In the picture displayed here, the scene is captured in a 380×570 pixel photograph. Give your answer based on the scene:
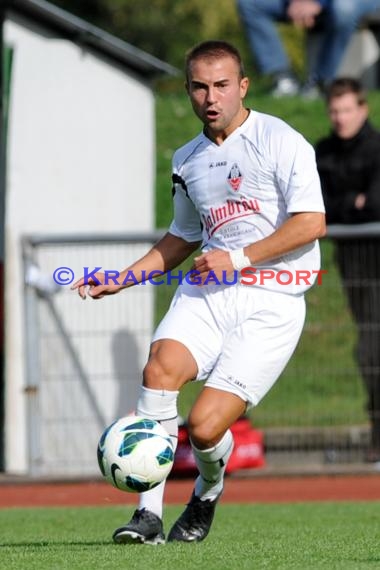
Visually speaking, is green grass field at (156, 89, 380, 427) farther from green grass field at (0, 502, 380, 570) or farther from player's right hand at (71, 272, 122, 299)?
player's right hand at (71, 272, 122, 299)

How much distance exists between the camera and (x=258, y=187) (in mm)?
7367

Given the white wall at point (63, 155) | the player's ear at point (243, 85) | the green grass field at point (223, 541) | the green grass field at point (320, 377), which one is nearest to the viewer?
the green grass field at point (223, 541)

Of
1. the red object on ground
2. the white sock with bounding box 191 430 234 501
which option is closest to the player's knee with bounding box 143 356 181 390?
the white sock with bounding box 191 430 234 501

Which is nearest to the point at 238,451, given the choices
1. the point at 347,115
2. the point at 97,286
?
the point at 347,115

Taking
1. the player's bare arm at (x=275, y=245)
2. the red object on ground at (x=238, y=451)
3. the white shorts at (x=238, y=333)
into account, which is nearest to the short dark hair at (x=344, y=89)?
the red object on ground at (x=238, y=451)

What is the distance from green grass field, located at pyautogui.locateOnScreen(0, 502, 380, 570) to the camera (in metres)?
6.24

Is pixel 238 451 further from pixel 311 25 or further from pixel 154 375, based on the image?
pixel 311 25

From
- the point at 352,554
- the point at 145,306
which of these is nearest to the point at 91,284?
the point at 352,554

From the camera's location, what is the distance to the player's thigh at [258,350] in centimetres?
726

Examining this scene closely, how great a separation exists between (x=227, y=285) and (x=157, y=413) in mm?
751

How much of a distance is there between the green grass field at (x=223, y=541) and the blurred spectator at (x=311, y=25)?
7.88 m

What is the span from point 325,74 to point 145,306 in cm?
548

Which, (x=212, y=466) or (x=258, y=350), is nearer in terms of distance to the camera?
(x=258, y=350)

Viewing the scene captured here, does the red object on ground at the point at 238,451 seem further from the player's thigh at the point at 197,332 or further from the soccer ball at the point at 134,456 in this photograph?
the soccer ball at the point at 134,456
